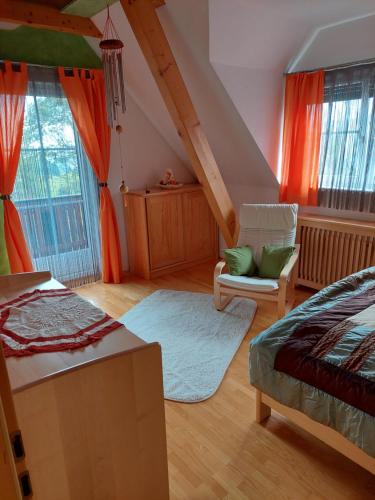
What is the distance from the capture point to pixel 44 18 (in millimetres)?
2898

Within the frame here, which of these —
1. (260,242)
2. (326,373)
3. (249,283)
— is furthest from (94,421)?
(260,242)

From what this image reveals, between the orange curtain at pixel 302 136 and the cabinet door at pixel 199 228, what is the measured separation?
1.08 m

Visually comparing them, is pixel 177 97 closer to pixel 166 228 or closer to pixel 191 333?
pixel 166 228

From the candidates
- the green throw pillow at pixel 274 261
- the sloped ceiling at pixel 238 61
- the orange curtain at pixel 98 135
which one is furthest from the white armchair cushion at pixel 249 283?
the orange curtain at pixel 98 135

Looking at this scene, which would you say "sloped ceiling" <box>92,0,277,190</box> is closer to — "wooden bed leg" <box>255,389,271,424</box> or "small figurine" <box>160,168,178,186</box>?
"small figurine" <box>160,168,178,186</box>

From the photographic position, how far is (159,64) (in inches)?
109

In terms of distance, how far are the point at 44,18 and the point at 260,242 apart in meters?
2.70

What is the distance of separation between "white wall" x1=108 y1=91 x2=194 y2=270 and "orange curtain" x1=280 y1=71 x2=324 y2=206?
149 centimetres

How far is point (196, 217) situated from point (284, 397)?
2.94m

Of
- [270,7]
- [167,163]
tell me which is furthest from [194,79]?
[167,163]

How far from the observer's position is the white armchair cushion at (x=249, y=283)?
112 inches

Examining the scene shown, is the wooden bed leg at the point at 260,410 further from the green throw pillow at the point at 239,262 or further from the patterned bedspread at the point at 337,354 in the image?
the green throw pillow at the point at 239,262

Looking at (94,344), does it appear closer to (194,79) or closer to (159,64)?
(159,64)

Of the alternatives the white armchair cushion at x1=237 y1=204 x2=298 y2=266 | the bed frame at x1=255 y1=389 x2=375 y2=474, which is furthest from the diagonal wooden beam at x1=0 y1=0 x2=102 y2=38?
the bed frame at x1=255 y1=389 x2=375 y2=474
